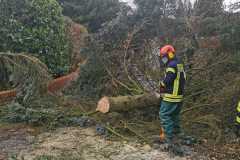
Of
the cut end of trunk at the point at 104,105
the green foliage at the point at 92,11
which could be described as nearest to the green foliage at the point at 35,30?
the cut end of trunk at the point at 104,105

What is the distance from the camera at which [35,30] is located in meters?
8.91

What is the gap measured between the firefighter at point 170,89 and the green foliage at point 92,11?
6.73 meters

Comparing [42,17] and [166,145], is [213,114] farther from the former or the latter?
[42,17]

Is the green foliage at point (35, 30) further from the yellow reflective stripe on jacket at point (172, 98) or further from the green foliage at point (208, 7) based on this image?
the yellow reflective stripe on jacket at point (172, 98)

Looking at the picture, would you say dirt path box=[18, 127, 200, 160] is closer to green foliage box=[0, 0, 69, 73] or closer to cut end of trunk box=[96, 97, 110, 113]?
cut end of trunk box=[96, 97, 110, 113]

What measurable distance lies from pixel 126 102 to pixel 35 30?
10.2 feet

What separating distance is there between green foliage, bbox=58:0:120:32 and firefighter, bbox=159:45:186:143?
6.73 meters

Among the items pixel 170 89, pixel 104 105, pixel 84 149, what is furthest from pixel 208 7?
pixel 84 149

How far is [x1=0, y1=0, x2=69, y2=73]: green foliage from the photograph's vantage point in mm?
8688

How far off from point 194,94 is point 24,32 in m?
3.79

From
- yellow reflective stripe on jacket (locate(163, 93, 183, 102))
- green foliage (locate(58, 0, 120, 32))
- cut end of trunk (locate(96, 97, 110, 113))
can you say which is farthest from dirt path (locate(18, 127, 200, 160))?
green foliage (locate(58, 0, 120, 32))

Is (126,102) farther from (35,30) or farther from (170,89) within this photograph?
(35,30)

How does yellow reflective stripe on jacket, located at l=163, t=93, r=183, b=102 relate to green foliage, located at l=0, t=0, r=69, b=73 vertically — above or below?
below

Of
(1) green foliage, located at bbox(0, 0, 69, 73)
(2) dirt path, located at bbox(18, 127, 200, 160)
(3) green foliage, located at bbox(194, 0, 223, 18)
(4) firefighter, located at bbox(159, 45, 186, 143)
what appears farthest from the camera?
(3) green foliage, located at bbox(194, 0, 223, 18)
